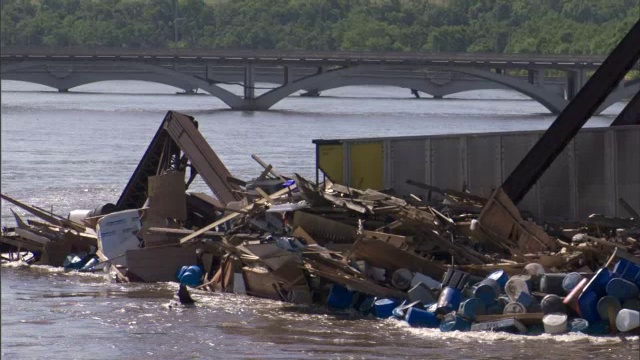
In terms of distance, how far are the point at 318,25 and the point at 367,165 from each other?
5683 inches

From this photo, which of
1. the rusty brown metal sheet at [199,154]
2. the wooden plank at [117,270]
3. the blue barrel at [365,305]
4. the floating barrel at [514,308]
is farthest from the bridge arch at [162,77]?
the floating barrel at [514,308]

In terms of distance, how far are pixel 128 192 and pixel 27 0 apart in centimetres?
11789

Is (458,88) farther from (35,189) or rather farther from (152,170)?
(152,170)

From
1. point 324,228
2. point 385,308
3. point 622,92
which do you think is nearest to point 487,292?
point 385,308

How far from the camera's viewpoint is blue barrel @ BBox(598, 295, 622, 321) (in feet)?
45.4

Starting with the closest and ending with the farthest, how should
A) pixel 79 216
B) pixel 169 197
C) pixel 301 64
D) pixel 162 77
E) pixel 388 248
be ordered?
pixel 388 248
pixel 169 197
pixel 79 216
pixel 301 64
pixel 162 77

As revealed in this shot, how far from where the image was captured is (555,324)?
13852mm

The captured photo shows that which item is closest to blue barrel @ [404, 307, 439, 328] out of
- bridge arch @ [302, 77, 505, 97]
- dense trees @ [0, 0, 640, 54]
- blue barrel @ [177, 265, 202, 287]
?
blue barrel @ [177, 265, 202, 287]

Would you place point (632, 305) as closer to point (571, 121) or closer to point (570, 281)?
point (570, 281)

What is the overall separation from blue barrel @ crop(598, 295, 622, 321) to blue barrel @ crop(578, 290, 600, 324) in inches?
3.2

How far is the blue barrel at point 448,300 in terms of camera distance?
1464 centimetres

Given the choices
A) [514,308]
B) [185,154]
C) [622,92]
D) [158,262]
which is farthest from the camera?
[622,92]

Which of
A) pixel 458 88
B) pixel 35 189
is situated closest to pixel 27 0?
pixel 458 88

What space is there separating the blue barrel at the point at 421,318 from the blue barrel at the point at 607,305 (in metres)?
1.73
